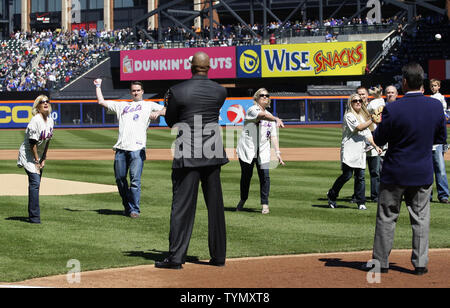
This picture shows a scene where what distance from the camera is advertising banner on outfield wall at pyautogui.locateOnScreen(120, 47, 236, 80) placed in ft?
166

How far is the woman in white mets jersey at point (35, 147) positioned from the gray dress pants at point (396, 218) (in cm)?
528

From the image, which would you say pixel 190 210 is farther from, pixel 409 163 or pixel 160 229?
pixel 160 229

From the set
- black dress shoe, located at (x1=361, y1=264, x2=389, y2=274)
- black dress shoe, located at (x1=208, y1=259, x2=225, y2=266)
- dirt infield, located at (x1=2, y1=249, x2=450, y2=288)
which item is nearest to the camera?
dirt infield, located at (x1=2, y1=249, x2=450, y2=288)

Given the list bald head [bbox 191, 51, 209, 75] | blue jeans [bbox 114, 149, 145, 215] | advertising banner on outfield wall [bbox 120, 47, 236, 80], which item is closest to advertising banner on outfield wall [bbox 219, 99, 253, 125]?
advertising banner on outfield wall [bbox 120, 47, 236, 80]

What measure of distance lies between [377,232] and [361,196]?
499 centimetres

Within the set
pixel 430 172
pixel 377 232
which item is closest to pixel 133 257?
pixel 377 232

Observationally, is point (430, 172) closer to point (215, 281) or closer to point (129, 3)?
point (215, 281)

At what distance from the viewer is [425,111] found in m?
7.07

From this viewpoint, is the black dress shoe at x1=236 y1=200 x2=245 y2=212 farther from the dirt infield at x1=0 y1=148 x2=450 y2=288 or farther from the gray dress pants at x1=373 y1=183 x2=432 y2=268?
the gray dress pants at x1=373 y1=183 x2=432 y2=268

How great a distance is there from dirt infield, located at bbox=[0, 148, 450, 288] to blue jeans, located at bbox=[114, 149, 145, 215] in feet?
11.4

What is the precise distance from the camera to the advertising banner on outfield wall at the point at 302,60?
47.9 m

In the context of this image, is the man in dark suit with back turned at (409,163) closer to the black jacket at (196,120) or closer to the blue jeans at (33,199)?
the black jacket at (196,120)

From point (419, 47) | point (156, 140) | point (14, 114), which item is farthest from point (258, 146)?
point (14, 114)

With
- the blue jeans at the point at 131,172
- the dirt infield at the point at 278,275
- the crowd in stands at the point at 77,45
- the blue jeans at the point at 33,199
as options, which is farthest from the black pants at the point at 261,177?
the crowd in stands at the point at 77,45
